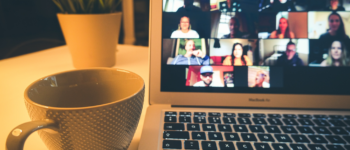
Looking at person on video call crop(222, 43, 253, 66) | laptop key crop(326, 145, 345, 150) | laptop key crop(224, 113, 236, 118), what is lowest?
laptop key crop(326, 145, 345, 150)

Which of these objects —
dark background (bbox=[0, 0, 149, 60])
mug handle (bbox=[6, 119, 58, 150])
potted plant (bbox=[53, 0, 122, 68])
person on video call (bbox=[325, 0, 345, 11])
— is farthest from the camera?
dark background (bbox=[0, 0, 149, 60])

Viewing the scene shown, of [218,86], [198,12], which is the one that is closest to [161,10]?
[198,12]

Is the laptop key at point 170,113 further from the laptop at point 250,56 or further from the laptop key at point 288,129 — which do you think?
the laptop key at point 288,129

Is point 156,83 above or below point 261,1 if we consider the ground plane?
below

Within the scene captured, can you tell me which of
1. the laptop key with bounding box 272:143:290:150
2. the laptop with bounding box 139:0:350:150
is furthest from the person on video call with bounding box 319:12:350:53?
the laptop key with bounding box 272:143:290:150

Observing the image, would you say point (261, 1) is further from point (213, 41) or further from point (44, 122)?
point (44, 122)

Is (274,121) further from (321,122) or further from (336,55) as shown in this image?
(336,55)

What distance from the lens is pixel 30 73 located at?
56 cm

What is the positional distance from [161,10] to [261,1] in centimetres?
18

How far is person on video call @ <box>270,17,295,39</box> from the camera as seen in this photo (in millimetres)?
375

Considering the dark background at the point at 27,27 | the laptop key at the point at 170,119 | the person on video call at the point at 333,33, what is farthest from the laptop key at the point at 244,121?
the dark background at the point at 27,27

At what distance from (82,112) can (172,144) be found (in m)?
0.12

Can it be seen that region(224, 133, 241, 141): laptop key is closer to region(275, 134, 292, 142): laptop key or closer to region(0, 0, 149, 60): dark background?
region(275, 134, 292, 142): laptop key

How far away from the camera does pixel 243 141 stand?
0.91 feet
